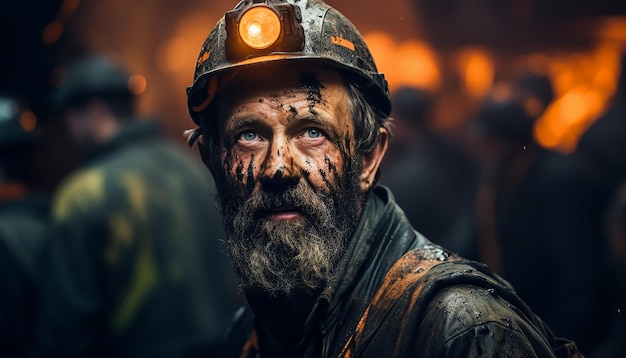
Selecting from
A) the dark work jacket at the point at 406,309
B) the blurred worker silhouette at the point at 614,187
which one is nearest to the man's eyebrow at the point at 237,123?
the dark work jacket at the point at 406,309

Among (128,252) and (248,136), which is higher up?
(248,136)

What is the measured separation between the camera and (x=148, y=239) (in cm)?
578

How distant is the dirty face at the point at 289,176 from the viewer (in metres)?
2.81

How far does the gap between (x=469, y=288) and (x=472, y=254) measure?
4.10m

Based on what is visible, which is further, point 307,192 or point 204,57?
point 204,57

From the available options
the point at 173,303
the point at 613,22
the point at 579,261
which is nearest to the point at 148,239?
the point at 173,303

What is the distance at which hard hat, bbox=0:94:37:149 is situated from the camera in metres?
6.34

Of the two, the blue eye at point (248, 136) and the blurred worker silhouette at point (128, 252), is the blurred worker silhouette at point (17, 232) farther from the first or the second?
the blue eye at point (248, 136)

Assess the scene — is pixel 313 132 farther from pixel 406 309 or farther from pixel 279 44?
pixel 406 309

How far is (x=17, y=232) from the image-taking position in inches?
229

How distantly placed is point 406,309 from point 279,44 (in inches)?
35.6

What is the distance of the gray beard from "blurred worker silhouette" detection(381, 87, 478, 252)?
13.9 feet

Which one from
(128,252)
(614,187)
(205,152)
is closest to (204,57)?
(205,152)

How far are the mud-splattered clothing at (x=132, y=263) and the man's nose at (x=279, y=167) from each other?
10.2 ft
